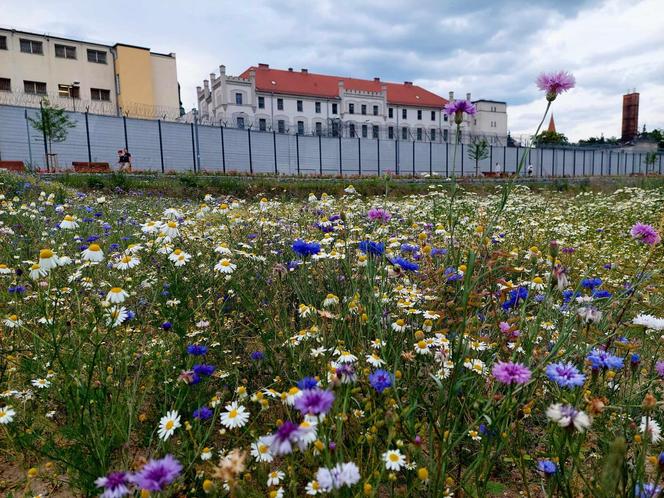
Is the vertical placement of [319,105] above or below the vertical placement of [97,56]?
below

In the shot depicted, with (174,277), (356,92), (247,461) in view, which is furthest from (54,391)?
(356,92)

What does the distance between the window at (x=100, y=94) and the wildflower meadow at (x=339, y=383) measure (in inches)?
1603

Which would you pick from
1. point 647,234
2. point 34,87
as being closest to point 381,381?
point 647,234

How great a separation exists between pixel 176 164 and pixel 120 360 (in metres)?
29.0

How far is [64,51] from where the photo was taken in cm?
3600

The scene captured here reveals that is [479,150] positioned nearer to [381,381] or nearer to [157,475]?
[381,381]

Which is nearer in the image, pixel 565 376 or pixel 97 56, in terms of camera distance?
pixel 565 376

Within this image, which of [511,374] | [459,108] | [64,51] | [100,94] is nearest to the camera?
[511,374]

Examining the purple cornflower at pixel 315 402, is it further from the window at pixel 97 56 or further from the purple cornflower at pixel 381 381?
the window at pixel 97 56

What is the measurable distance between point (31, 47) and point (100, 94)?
550cm

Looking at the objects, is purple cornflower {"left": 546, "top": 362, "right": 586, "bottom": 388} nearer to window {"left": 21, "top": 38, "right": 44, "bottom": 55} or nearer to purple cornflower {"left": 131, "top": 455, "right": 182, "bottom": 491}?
purple cornflower {"left": 131, "top": 455, "right": 182, "bottom": 491}

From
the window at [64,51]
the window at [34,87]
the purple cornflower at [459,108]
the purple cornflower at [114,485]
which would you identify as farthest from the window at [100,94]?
the purple cornflower at [114,485]

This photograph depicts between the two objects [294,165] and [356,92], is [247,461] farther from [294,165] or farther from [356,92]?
[356,92]

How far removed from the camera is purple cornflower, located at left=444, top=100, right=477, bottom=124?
1640mm
